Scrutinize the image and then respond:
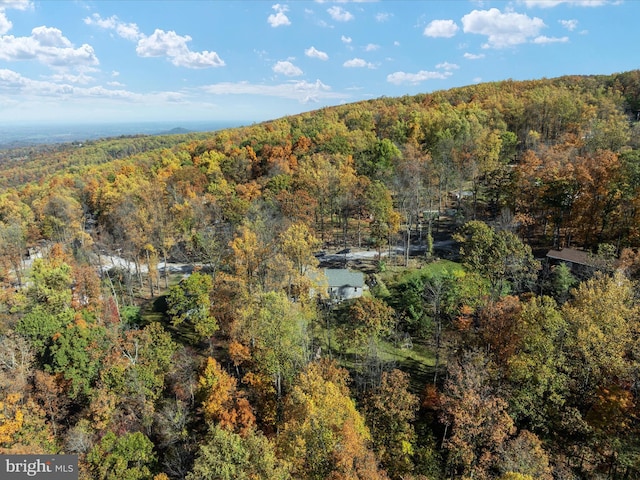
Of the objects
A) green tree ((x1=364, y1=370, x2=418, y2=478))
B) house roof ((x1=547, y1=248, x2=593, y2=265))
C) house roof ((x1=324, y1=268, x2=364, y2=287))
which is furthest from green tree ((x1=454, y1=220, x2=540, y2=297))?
green tree ((x1=364, y1=370, x2=418, y2=478))

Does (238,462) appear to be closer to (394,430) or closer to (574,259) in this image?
(394,430)

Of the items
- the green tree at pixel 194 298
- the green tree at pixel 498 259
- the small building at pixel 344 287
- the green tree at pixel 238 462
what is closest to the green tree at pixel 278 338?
the green tree at pixel 194 298

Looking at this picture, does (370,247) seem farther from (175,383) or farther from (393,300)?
(175,383)

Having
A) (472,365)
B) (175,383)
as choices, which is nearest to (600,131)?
(472,365)

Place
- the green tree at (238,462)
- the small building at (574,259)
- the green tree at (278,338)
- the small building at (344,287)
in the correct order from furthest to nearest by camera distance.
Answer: the small building at (344,287) → the small building at (574,259) → the green tree at (278,338) → the green tree at (238,462)

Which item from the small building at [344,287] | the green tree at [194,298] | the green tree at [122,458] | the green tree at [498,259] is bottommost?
the green tree at [122,458]

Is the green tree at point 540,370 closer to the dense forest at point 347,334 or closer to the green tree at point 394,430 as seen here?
the dense forest at point 347,334

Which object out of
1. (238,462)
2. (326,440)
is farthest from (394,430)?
(238,462)
